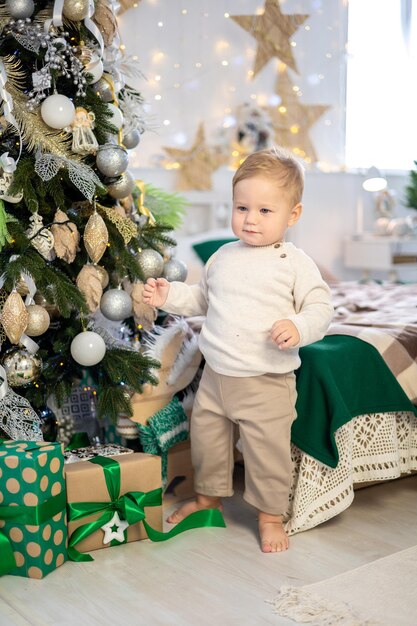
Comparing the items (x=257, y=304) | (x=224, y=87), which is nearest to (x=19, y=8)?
(x=257, y=304)

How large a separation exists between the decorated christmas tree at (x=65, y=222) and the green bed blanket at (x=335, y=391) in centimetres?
42

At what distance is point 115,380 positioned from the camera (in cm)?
203

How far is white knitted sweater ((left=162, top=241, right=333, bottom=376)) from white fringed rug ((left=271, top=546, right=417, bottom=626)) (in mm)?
529

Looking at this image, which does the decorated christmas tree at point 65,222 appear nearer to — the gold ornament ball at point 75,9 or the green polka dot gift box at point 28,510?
the gold ornament ball at point 75,9

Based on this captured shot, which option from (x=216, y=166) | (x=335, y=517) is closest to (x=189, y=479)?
(x=335, y=517)

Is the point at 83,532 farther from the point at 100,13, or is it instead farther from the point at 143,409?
the point at 100,13

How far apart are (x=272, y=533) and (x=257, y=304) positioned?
577mm

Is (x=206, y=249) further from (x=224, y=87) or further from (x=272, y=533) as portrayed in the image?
(x=272, y=533)

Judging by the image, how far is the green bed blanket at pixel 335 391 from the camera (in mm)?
2006

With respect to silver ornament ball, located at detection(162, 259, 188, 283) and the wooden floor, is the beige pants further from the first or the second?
silver ornament ball, located at detection(162, 259, 188, 283)

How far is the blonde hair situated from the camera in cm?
194

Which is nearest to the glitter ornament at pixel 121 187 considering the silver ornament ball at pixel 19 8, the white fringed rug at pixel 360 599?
the silver ornament ball at pixel 19 8

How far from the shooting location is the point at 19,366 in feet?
6.29

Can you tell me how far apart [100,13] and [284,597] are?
157 cm
